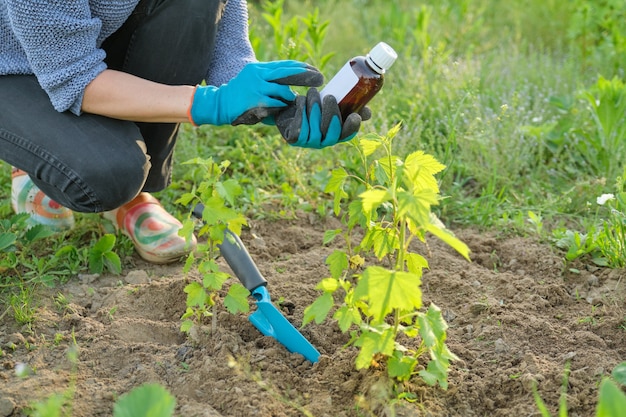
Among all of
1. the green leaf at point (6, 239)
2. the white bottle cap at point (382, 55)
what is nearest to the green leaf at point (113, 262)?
the green leaf at point (6, 239)

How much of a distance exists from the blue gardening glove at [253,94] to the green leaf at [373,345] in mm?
595

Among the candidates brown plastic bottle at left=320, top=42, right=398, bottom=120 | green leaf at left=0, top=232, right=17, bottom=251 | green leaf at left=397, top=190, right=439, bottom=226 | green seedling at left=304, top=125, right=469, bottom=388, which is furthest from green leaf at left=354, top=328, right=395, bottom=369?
green leaf at left=0, top=232, right=17, bottom=251

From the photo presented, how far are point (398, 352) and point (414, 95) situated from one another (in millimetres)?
1748

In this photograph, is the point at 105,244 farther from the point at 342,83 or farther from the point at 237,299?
the point at 342,83

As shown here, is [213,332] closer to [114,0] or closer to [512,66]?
[114,0]

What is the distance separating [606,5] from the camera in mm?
3729

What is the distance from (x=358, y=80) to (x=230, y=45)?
67 cm

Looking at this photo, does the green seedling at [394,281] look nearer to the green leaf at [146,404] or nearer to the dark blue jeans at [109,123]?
the green leaf at [146,404]

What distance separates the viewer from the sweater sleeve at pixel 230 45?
2.24 meters

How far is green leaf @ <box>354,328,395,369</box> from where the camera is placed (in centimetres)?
149

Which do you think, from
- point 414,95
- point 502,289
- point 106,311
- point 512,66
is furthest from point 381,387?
point 512,66

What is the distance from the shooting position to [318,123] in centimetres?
177

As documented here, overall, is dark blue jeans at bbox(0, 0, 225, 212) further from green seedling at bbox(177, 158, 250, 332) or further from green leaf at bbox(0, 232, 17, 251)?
green seedling at bbox(177, 158, 250, 332)

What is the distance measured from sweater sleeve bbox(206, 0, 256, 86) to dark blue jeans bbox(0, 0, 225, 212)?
5 centimetres
